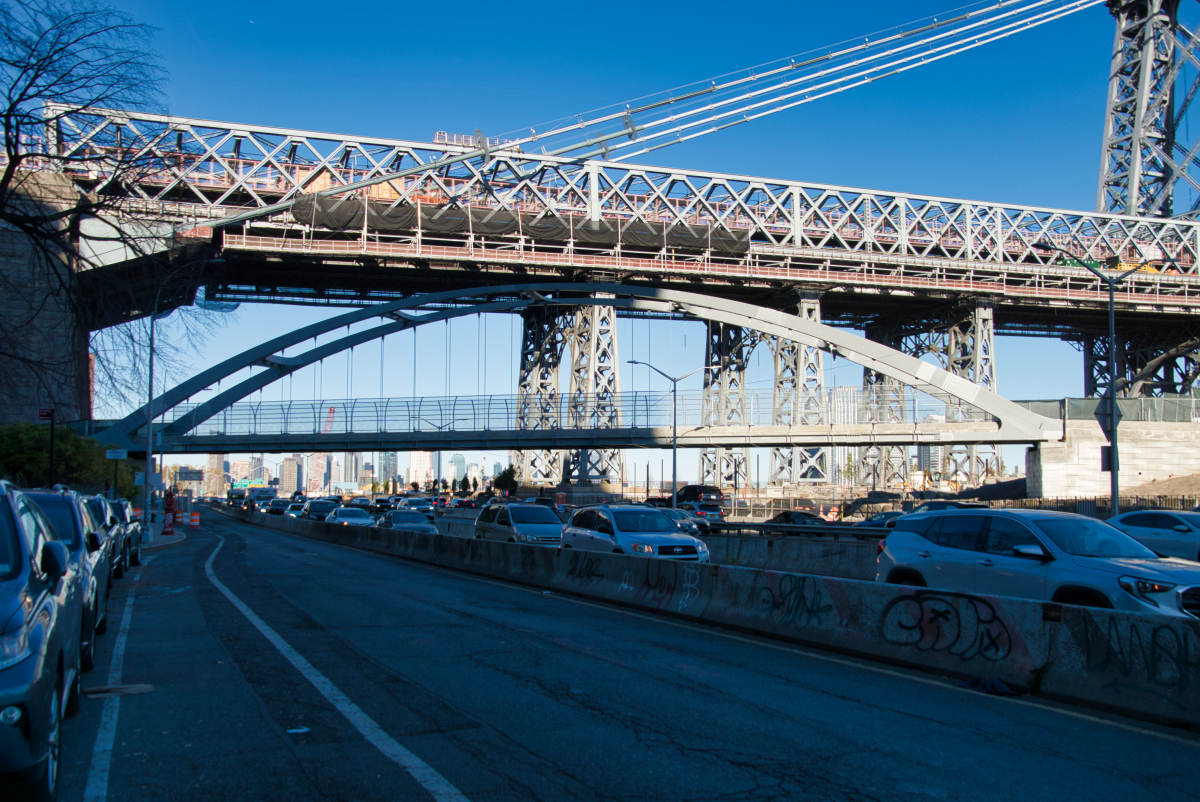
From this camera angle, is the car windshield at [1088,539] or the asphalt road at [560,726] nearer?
the asphalt road at [560,726]

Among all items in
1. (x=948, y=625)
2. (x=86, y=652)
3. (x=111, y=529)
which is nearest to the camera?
(x=86, y=652)

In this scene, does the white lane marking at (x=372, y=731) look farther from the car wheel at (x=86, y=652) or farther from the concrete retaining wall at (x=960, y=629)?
the concrete retaining wall at (x=960, y=629)

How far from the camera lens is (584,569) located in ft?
56.2

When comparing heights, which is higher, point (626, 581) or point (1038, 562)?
point (1038, 562)

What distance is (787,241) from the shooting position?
7181 centimetres

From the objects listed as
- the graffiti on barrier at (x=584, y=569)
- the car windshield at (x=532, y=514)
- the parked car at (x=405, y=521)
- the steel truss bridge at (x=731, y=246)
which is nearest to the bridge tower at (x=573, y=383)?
the steel truss bridge at (x=731, y=246)

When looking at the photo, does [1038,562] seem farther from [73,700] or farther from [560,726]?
[73,700]

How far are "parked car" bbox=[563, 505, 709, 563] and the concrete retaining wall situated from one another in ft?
10.3

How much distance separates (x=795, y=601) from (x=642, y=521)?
8.88 meters

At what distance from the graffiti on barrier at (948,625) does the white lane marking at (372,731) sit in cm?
577

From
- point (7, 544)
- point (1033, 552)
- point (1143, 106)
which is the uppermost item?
point (1143, 106)

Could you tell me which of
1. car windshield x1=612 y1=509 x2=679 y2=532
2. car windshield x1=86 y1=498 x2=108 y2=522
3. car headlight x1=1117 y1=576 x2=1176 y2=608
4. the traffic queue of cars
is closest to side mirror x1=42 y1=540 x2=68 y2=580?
the traffic queue of cars

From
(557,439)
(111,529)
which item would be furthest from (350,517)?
(111,529)

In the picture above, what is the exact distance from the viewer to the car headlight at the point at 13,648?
4539 mm
